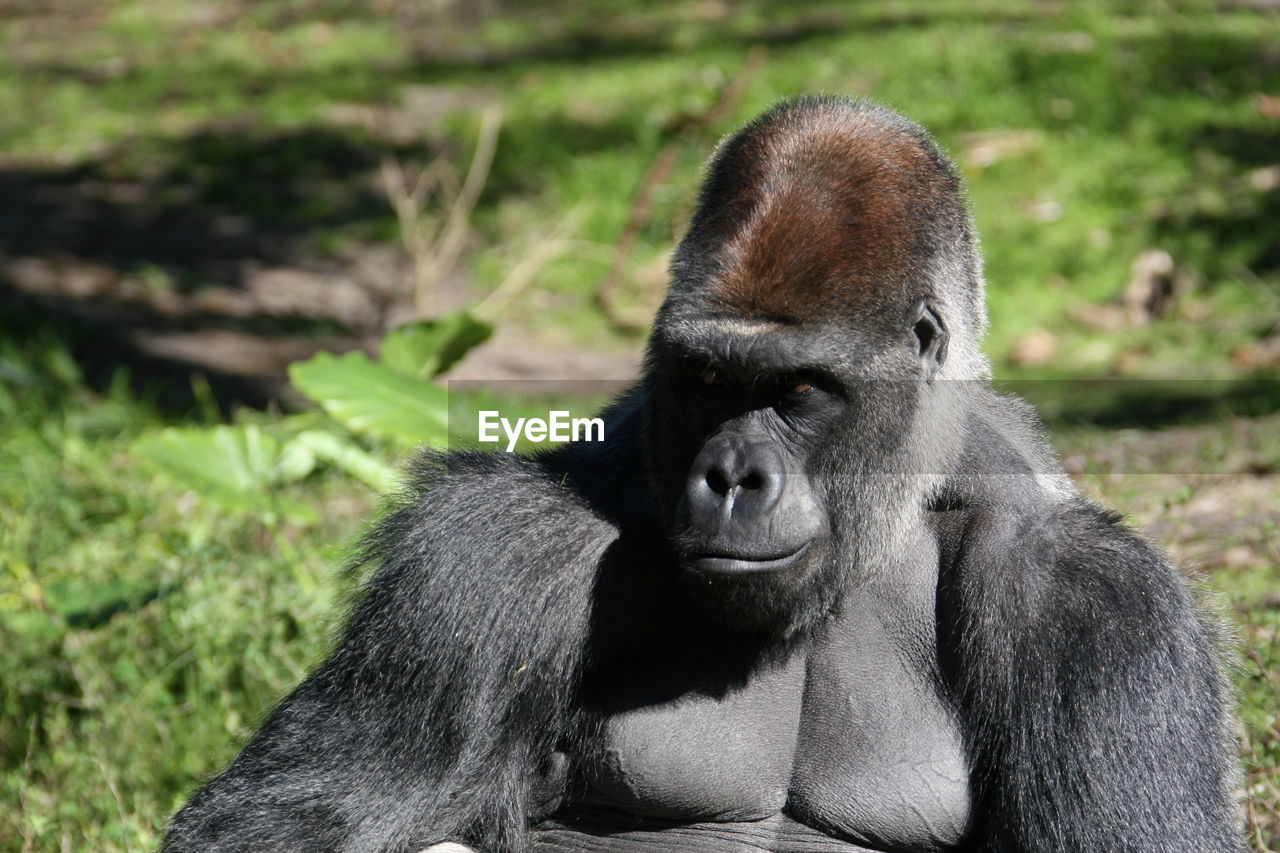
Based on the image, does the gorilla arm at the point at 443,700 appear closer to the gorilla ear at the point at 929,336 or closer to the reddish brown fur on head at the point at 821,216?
the reddish brown fur on head at the point at 821,216

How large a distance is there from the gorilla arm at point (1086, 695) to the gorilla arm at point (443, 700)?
935 millimetres

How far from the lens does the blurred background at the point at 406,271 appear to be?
534cm

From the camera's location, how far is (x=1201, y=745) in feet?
10.8

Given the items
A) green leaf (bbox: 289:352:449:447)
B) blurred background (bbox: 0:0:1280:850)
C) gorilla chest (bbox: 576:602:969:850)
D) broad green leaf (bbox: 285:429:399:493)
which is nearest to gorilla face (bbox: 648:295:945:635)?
gorilla chest (bbox: 576:602:969:850)

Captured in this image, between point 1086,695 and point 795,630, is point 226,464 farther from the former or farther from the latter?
point 1086,695

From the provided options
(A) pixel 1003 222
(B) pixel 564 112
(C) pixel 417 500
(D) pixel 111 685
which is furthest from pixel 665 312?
(B) pixel 564 112

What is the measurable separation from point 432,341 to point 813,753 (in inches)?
135

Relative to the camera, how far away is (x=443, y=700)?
3461mm

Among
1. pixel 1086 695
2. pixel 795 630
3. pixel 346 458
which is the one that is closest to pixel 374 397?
pixel 346 458

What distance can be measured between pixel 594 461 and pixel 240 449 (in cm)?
249

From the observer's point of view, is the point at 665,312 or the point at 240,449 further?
the point at 240,449

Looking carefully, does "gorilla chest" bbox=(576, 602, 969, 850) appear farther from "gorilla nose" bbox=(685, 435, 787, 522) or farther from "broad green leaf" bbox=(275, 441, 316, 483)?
"broad green leaf" bbox=(275, 441, 316, 483)

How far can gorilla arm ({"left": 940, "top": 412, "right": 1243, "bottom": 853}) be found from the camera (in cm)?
324

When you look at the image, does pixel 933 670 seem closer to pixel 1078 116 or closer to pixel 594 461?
pixel 594 461
